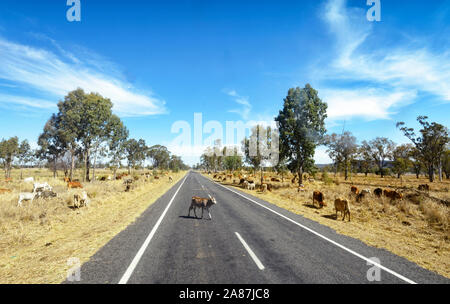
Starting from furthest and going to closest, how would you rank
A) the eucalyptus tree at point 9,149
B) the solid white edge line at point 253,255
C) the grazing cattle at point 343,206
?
the eucalyptus tree at point 9,149 → the grazing cattle at point 343,206 → the solid white edge line at point 253,255

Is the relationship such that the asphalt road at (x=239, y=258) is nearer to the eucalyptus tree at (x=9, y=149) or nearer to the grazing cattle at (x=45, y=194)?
the grazing cattle at (x=45, y=194)

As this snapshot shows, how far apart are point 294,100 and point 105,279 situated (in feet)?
94.2

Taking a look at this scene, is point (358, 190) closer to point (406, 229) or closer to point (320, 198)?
point (320, 198)

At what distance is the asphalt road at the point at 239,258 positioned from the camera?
179 inches

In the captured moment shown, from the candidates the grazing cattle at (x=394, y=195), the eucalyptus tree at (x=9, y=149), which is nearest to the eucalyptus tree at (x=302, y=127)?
the grazing cattle at (x=394, y=195)

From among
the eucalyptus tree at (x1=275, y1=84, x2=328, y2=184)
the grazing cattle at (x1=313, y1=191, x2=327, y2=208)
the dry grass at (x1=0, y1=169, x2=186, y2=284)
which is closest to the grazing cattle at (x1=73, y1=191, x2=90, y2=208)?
the dry grass at (x1=0, y1=169, x2=186, y2=284)

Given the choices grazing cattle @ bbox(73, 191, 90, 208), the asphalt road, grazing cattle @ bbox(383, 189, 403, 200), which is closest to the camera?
the asphalt road

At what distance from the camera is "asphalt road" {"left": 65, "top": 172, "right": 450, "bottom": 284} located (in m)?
4.56

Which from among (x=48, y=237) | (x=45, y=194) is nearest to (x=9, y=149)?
(x=45, y=194)

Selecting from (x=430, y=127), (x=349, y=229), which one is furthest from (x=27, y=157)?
(x=430, y=127)

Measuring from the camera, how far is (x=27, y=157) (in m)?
A: 50.8

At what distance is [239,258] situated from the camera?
557cm

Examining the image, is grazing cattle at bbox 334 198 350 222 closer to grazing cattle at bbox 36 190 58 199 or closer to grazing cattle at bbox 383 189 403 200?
grazing cattle at bbox 383 189 403 200

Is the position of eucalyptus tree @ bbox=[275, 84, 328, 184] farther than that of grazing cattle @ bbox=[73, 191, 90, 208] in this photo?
Yes
